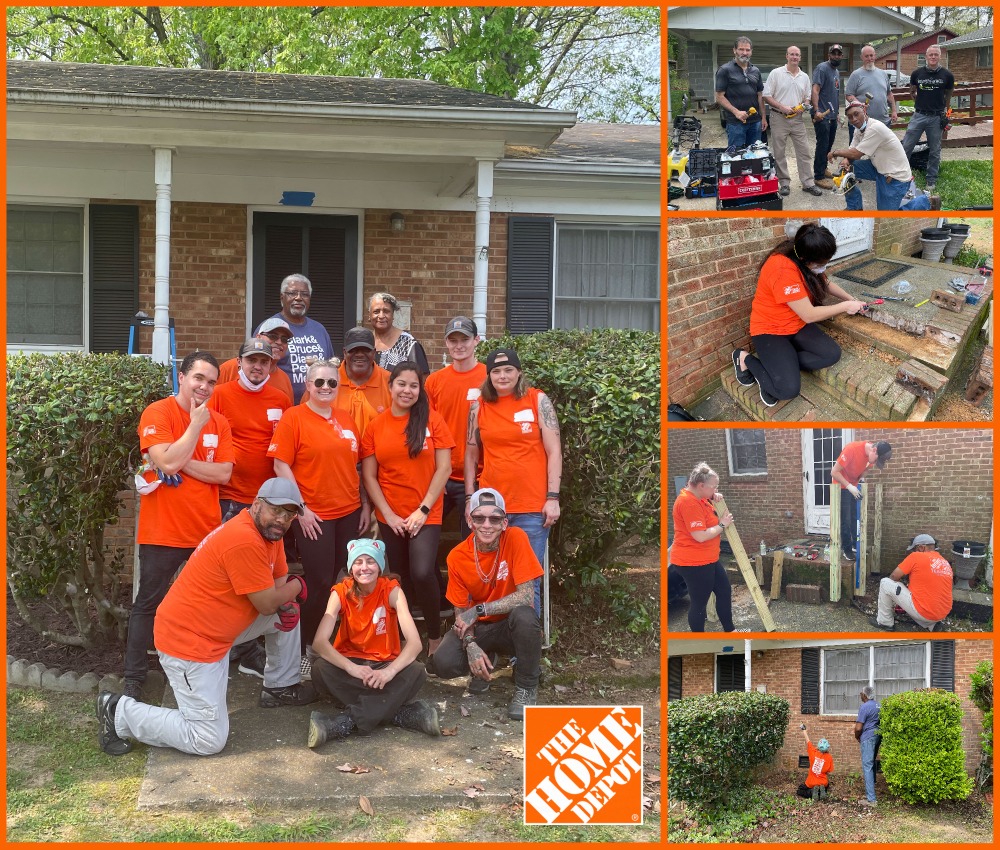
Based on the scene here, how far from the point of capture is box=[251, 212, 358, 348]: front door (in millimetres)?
8969

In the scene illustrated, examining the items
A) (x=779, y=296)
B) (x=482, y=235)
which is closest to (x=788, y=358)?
(x=779, y=296)

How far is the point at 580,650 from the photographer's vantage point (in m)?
6.05

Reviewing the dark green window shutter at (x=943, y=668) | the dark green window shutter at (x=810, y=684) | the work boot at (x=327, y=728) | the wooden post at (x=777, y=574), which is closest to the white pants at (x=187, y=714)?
the work boot at (x=327, y=728)

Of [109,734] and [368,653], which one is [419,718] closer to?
[368,653]

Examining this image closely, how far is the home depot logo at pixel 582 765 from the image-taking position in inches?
172

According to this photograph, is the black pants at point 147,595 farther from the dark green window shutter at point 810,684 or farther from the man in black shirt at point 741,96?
the man in black shirt at point 741,96

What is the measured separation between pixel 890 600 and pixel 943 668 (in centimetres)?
336

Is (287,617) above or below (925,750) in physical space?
above

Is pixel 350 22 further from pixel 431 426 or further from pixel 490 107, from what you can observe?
pixel 431 426

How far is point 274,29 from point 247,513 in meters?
15.8

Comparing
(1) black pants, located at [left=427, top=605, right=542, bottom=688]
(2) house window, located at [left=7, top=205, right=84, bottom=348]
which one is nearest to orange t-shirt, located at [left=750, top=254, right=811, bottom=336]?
(1) black pants, located at [left=427, top=605, right=542, bottom=688]

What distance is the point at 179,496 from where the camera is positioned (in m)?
4.80

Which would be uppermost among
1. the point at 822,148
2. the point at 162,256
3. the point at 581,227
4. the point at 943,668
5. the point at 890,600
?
the point at 581,227

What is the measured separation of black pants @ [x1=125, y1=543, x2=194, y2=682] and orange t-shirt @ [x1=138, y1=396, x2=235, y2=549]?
0.06 metres
